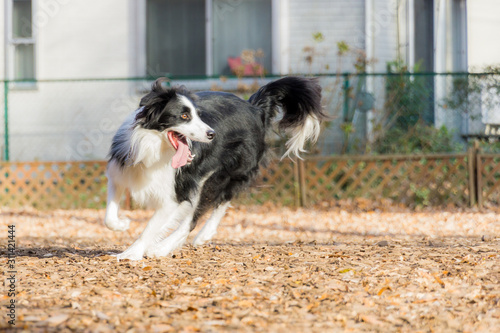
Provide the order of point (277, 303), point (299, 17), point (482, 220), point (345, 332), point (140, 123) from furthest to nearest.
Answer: point (299, 17)
point (482, 220)
point (140, 123)
point (277, 303)
point (345, 332)

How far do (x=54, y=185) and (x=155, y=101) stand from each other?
5.95m

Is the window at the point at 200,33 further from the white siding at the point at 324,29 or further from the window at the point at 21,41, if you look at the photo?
the window at the point at 21,41

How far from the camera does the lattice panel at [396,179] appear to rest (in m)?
9.80

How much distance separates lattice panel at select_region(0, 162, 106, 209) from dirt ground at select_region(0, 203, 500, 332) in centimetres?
355

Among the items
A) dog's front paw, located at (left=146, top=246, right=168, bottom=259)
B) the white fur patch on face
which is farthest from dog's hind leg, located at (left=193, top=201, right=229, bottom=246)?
the white fur patch on face

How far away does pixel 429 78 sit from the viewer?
1029cm

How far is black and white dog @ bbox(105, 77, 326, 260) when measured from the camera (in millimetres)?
4910

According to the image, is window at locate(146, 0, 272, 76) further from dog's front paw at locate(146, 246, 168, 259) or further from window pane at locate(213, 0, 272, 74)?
dog's front paw at locate(146, 246, 168, 259)

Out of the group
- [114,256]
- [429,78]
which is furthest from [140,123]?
[429,78]

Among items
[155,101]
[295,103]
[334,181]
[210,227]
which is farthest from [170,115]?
[334,181]

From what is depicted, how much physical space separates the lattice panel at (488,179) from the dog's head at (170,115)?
6008 mm

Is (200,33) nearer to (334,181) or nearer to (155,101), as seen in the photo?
(334,181)

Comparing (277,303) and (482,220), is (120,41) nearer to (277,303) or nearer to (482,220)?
(482,220)

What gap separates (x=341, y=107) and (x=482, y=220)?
3.00 metres
